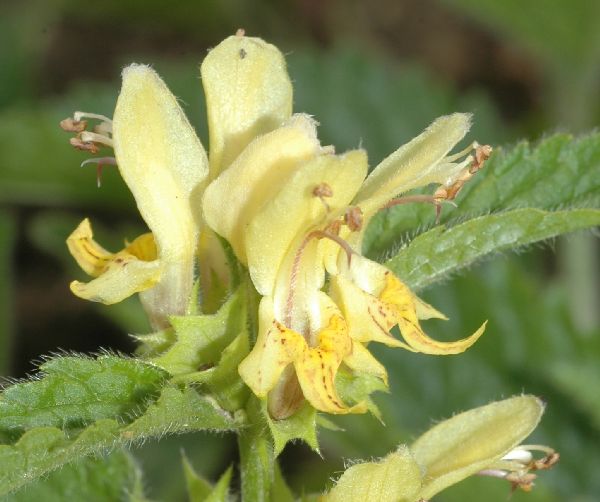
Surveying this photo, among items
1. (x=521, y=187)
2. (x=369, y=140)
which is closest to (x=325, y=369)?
(x=521, y=187)

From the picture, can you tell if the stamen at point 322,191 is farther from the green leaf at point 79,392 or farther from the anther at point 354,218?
the green leaf at point 79,392

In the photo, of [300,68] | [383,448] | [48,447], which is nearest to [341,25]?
[300,68]

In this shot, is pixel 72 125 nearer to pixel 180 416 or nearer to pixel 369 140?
pixel 180 416

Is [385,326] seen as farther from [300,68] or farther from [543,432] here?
[300,68]

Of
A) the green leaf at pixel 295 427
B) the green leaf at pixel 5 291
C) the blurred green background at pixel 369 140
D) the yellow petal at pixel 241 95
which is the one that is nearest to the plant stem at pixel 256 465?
the green leaf at pixel 295 427

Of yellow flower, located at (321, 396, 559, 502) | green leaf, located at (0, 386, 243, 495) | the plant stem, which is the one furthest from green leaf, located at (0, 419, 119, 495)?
yellow flower, located at (321, 396, 559, 502)

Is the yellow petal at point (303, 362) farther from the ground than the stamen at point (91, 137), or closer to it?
closer to it
